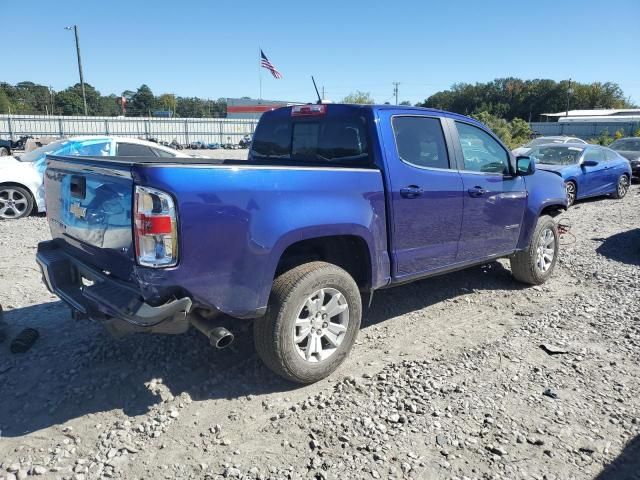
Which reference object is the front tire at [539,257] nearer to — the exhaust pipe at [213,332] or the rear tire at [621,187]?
the exhaust pipe at [213,332]

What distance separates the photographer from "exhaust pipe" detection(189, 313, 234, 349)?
291 centimetres

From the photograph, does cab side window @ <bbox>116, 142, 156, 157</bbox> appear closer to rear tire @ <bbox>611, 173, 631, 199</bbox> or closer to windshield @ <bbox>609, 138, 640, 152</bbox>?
rear tire @ <bbox>611, 173, 631, 199</bbox>

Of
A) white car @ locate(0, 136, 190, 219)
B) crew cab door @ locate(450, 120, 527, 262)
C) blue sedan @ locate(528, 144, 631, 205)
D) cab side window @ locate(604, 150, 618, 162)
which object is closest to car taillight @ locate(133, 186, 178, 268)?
crew cab door @ locate(450, 120, 527, 262)

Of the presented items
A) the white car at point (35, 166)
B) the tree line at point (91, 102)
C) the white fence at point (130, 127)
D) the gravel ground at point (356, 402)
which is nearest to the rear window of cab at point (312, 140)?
the gravel ground at point (356, 402)

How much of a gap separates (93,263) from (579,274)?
5.76 metres

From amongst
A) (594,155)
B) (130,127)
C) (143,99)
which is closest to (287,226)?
(594,155)

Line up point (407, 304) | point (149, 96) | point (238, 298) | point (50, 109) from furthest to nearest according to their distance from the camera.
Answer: point (149, 96) < point (50, 109) < point (407, 304) < point (238, 298)

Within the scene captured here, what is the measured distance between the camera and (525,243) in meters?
5.54

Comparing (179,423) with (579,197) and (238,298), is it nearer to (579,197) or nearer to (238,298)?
(238,298)

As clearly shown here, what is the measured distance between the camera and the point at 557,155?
12.7m

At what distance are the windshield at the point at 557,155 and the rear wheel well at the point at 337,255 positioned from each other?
33.7ft

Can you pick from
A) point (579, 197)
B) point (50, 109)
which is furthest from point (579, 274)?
point (50, 109)

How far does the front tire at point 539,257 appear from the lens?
5.64m

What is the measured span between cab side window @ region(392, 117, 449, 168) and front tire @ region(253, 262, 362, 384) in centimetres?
123
